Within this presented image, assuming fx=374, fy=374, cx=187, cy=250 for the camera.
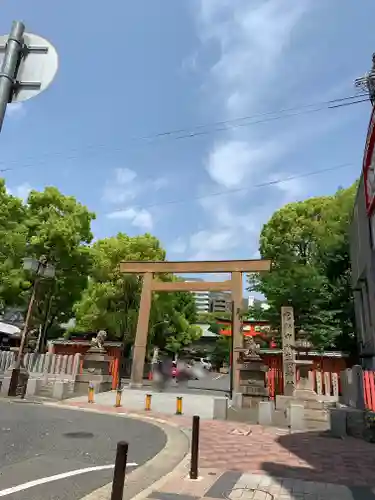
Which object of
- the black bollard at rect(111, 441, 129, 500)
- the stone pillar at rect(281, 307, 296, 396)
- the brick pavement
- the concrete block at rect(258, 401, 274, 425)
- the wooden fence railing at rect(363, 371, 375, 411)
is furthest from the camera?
the stone pillar at rect(281, 307, 296, 396)

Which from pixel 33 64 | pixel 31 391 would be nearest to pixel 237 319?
pixel 31 391

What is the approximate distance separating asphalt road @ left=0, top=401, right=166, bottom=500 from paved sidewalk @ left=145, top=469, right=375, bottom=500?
1053 millimetres

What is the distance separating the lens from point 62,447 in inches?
285

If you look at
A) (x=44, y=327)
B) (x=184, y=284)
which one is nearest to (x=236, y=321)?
(x=184, y=284)

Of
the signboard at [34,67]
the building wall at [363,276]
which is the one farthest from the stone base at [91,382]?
the signboard at [34,67]

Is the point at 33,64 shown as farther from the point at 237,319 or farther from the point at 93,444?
the point at 237,319

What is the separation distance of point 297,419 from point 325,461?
3.99 metres

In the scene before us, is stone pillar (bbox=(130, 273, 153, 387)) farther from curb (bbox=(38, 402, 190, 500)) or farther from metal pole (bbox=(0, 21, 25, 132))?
metal pole (bbox=(0, 21, 25, 132))

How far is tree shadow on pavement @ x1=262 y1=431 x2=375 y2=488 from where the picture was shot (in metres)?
5.88

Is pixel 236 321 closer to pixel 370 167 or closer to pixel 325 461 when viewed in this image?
pixel 370 167

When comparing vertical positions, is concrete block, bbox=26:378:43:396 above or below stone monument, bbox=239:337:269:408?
below

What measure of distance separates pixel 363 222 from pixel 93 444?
1221 centimetres

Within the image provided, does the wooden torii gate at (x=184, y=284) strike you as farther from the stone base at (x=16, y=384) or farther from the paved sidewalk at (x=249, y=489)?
the paved sidewalk at (x=249, y=489)

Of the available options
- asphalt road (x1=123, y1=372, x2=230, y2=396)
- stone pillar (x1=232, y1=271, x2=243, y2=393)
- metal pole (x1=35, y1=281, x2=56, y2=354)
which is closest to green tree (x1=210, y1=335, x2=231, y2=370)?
asphalt road (x1=123, y1=372, x2=230, y2=396)
